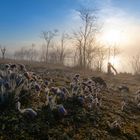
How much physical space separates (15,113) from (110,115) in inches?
83.0

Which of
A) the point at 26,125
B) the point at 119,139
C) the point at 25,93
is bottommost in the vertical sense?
the point at 119,139

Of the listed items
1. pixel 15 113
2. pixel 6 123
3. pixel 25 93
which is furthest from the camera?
pixel 25 93

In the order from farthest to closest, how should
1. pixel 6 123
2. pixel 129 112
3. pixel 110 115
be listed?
1. pixel 129 112
2. pixel 110 115
3. pixel 6 123

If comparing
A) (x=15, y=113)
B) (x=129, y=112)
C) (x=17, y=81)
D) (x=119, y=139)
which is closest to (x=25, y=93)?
(x=17, y=81)

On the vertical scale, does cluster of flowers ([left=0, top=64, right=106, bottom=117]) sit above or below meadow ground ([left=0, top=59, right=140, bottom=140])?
above

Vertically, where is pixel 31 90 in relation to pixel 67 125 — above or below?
above

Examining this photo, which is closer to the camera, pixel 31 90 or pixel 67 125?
pixel 67 125

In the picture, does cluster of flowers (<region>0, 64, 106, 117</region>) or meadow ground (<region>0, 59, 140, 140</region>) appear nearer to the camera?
meadow ground (<region>0, 59, 140, 140</region>)

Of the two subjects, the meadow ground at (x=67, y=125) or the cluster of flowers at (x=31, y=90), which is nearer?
the meadow ground at (x=67, y=125)

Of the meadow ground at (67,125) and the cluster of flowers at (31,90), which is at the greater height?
the cluster of flowers at (31,90)

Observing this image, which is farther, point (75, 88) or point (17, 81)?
point (75, 88)

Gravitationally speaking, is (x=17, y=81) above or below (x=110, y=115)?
above

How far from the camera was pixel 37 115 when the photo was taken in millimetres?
4242

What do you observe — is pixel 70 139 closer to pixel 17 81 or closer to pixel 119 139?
pixel 119 139
